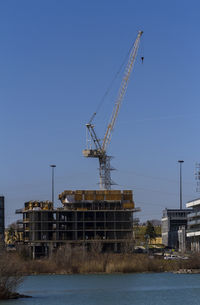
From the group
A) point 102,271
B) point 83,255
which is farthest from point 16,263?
point 83,255

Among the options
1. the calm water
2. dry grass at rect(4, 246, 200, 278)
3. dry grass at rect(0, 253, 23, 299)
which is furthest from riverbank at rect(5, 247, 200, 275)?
dry grass at rect(0, 253, 23, 299)

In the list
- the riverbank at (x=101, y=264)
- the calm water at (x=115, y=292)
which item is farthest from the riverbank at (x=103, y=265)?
the calm water at (x=115, y=292)

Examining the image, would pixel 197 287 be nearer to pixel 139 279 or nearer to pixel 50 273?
pixel 139 279

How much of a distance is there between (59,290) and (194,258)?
57040mm

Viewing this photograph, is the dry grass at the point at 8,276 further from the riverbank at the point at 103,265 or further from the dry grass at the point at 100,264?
the dry grass at the point at 100,264

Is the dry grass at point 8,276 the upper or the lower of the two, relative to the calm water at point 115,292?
upper

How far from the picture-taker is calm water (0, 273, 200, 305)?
79.2 meters

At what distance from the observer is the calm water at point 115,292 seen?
260ft

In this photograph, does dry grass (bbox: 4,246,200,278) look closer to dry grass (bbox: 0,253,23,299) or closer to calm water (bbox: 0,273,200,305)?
calm water (bbox: 0,273,200,305)

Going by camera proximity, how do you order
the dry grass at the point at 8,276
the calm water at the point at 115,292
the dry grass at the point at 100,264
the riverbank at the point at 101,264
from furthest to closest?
1. the dry grass at the point at 100,264
2. the riverbank at the point at 101,264
3. the calm water at the point at 115,292
4. the dry grass at the point at 8,276

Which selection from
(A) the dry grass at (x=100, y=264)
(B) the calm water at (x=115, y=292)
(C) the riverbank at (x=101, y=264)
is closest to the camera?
(B) the calm water at (x=115, y=292)

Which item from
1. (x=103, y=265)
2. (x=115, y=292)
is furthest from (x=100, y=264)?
(x=115, y=292)

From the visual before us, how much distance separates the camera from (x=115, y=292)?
305 feet

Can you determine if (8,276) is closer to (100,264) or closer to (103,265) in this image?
(103,265)
